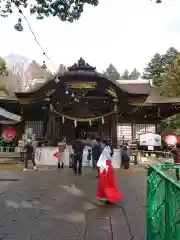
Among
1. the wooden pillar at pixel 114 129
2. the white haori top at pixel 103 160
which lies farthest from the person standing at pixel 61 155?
the white haori top at pixel 103 160

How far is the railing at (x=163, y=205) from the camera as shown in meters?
3.01

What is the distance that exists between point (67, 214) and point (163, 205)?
12.2 ft

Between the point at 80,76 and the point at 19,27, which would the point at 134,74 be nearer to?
the point at 80,76

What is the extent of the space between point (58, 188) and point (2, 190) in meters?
1.84

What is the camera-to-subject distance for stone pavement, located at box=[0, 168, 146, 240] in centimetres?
541

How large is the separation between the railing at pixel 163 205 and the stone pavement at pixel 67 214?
4.37ft

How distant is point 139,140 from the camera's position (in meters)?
26.5

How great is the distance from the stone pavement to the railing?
133 cm

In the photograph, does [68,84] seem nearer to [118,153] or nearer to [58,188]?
[118,153]

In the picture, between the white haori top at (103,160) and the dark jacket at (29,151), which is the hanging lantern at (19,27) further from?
the dark jacket at (29,151)

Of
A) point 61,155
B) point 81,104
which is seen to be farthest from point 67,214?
point 81,104

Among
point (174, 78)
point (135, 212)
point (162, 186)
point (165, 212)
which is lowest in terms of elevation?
point (135, 212)

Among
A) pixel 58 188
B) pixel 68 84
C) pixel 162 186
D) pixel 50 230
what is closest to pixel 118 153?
pixel 68 84

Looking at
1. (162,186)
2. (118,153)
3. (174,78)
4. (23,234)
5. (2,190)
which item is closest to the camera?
(162,186)
